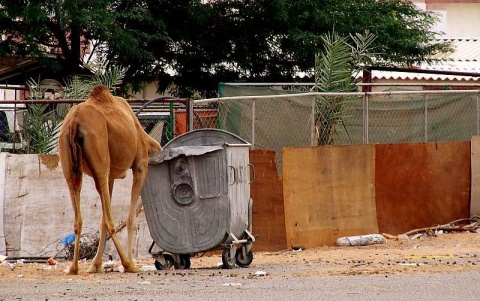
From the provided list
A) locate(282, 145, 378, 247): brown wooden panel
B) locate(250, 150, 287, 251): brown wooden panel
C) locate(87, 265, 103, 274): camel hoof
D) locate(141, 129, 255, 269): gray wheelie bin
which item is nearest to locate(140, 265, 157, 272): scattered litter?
locate(141, 129, 255, 269): gray wheelie bin

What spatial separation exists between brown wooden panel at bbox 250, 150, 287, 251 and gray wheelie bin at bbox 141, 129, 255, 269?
3.23 meters

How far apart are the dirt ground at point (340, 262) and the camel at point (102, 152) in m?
0.48

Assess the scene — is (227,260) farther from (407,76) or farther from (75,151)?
(407,76)

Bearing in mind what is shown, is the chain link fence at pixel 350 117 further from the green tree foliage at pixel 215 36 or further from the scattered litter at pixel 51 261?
the green tree foliage at pixel 215 36

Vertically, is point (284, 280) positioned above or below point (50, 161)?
below

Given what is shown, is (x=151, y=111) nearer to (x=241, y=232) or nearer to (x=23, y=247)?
(x=23, y=247)

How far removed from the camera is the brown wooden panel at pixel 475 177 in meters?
19.1

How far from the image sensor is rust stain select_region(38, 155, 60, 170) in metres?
16.4

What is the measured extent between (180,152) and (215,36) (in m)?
15.2

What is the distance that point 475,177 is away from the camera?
19.2m

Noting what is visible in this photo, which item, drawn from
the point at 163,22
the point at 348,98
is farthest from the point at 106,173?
the point at 163,22

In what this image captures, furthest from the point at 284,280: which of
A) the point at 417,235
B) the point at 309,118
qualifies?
the point at 417,235

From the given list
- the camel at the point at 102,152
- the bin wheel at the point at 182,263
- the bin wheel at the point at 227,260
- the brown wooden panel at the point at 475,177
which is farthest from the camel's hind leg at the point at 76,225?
the brown wooden panel at the point at 475,177

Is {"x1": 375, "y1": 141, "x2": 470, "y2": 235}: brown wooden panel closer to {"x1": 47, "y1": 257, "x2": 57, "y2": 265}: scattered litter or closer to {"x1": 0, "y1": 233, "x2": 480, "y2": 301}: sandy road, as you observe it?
{"x1": 0, "y1": 233, "x2": 480, "y2": 301}: sandy road
